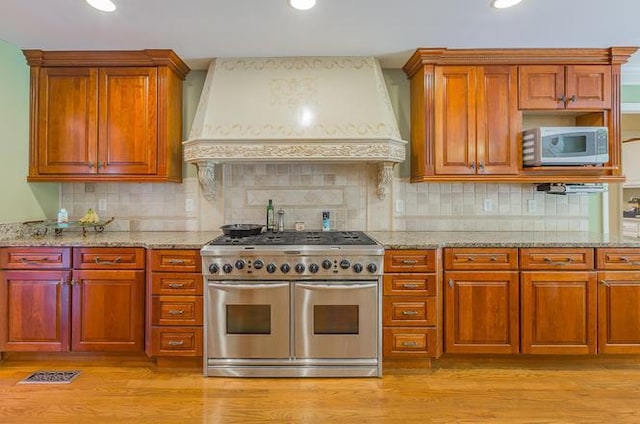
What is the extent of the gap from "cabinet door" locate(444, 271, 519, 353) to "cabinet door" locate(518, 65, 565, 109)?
139 cm

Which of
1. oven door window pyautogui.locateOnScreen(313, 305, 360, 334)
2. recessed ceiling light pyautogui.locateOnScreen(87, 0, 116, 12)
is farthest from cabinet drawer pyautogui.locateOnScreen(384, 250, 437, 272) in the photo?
recessed ceiling light pyautogui.locateOnScreen(87, 0, 116, 12)

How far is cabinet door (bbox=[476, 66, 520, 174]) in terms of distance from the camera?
301cm

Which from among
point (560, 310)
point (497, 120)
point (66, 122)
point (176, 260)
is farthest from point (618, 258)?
point (66, 122)

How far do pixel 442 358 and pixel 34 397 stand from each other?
8.77 ft

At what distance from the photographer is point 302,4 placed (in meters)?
2.33

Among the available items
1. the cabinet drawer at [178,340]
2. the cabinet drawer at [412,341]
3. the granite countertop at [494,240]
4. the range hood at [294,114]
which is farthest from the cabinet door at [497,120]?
the cabinet drawer at [178,340]

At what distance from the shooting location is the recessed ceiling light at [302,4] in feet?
7.55

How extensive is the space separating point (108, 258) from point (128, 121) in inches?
44.5

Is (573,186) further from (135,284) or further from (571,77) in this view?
(135,284)

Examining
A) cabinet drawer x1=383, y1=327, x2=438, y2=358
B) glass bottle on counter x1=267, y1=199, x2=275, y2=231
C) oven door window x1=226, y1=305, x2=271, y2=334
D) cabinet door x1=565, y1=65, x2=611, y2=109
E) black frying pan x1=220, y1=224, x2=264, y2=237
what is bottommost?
cabinet drawer x1=383, y1=327, x2=438, y2=358

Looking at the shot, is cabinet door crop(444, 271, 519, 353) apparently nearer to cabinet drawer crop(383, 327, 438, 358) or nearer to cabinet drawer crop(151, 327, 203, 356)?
cabinet drawer crop(383, 327, 438, 358)

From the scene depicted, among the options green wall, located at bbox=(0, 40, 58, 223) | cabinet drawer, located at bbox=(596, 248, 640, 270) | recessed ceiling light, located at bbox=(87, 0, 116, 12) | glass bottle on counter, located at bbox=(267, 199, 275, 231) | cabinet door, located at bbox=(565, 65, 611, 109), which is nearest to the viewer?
recessed ceiling light, located at bbox=(87, 0, 116, 12)

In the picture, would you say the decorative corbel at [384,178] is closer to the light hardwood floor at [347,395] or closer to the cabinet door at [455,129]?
the cabinet door at [455,129]

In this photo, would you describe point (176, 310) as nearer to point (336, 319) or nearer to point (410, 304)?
point (336, 319)
